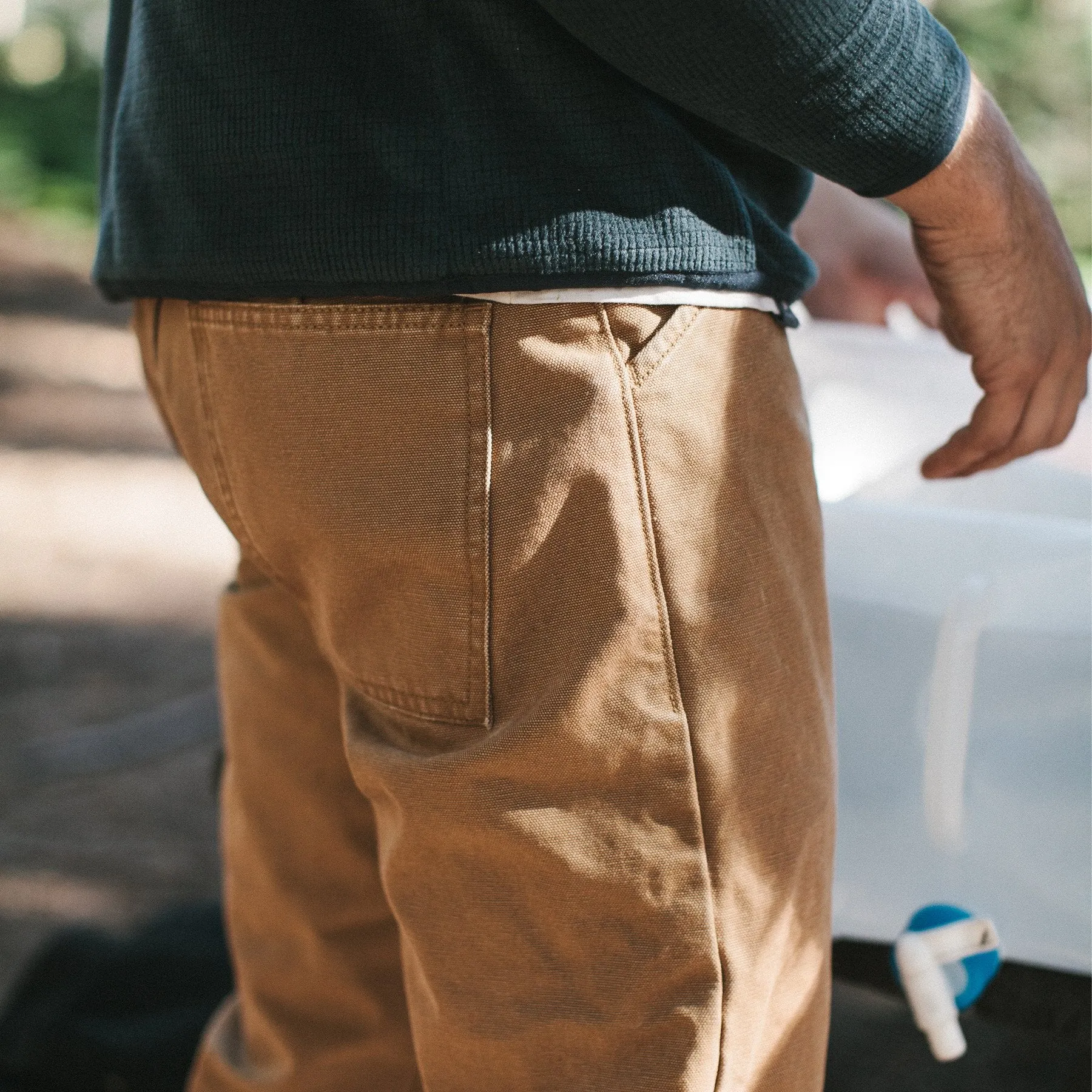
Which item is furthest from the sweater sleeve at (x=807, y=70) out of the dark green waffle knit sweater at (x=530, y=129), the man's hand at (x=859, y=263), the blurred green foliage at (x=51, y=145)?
the blurred green foliage at (x=51, y=145)

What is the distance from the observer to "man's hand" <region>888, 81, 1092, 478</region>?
789mm

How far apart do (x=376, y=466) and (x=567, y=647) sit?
0.54ft

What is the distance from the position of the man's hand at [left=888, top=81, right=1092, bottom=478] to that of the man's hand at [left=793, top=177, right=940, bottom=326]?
20.4 inches

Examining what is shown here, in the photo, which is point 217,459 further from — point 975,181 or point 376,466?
point 975,181

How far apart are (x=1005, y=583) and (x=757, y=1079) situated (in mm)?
484

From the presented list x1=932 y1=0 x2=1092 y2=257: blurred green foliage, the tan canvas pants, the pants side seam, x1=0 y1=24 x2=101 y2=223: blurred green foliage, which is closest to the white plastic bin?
the tan canvas pants

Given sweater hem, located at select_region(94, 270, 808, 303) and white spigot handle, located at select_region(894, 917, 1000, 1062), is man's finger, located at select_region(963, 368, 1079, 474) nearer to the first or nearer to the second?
sweater hem, located at select_region(94, 270, 808, 303)

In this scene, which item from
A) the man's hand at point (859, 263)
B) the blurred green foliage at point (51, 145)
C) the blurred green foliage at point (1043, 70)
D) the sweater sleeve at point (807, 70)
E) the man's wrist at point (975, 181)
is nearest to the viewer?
the sweater sleeve at point (807, 70)

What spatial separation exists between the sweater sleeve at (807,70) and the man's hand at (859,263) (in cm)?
69

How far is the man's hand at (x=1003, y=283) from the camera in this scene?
79 centimetres

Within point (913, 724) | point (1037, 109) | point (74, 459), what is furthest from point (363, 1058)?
point (1037, 109)

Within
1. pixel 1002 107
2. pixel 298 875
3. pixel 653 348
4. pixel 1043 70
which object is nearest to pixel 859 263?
pixel 653 348

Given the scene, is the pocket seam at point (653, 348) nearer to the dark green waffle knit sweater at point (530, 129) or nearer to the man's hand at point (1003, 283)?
the dark green waffle knit sweater at point (530, 129)

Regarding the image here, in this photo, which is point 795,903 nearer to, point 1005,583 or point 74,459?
point 1005,583
